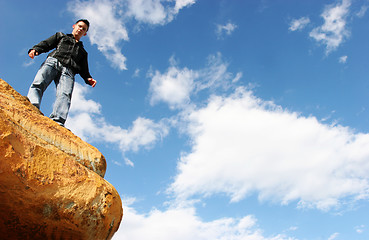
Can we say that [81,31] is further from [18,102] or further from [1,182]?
[1,182]

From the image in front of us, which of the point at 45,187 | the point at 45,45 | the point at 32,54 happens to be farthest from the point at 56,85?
the point at 45,187

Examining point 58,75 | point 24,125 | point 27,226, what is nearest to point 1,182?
point 27,226

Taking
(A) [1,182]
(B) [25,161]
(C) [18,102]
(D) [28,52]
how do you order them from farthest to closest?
(D) [28,52]
(C) [18,102]
(B) [25,161]
(A) [1,182]

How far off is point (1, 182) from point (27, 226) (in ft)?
2.15

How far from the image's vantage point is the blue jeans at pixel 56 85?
520cm

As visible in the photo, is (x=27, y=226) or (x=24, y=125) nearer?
(x=27, y=226)

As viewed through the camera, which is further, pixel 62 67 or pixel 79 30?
pixel 79 30

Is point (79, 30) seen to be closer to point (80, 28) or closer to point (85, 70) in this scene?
point (80, 28)

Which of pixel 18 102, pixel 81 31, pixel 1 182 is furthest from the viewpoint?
pixel 81 31

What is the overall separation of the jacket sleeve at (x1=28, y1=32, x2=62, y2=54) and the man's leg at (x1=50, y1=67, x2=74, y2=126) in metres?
0.61

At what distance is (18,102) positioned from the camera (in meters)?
4.23

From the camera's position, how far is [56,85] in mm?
5766

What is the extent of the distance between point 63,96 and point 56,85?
1.41 feet

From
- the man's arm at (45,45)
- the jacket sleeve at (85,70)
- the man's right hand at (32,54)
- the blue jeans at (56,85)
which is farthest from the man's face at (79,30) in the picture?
the man's right hand at (32,54)
